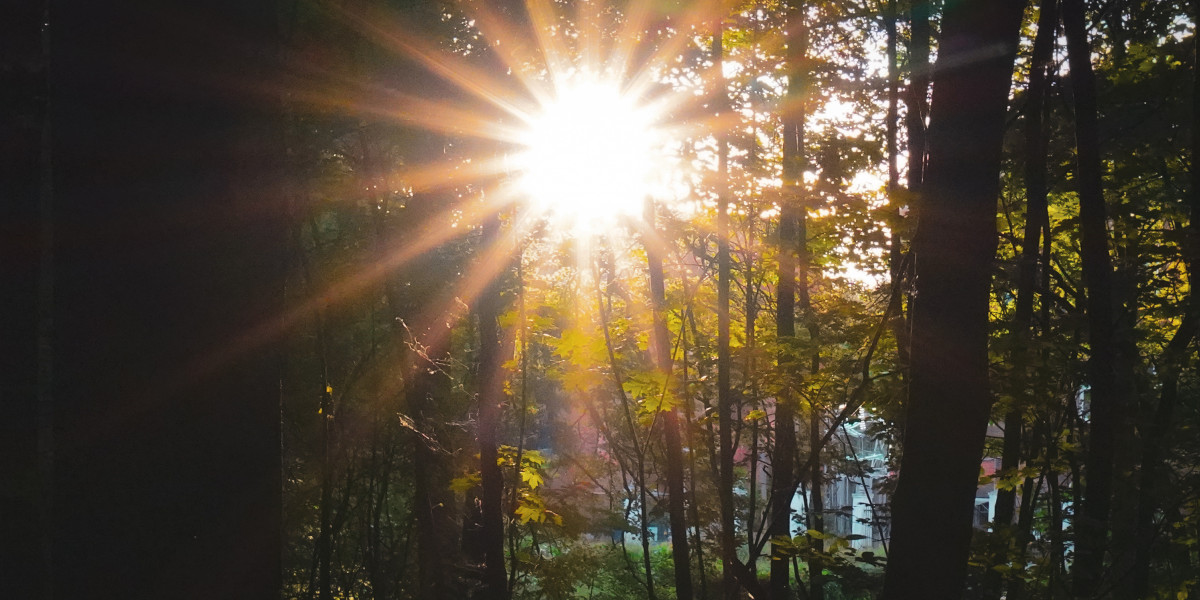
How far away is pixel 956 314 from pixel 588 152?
391cm

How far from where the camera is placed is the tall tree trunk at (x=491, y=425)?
6207mm

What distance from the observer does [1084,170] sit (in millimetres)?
4598

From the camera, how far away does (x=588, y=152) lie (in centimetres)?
620

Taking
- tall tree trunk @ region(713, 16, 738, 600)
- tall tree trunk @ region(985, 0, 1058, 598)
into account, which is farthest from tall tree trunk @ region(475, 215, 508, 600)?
tall tree trunk @ region(985, 0, 1058, 598)

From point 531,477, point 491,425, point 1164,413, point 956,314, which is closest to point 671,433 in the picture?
point 531,477

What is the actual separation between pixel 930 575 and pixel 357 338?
28.4 feet

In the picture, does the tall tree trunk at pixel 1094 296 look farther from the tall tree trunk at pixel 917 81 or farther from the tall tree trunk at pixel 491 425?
the tall tree trunk at pixel 491 425

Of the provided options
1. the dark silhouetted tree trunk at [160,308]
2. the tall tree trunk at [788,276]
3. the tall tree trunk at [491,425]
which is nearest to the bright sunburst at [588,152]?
the tall tree trunk at [491,425]

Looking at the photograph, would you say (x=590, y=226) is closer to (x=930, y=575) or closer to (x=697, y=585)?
(x=930, y=575)

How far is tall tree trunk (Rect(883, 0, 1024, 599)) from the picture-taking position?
2.85 metres

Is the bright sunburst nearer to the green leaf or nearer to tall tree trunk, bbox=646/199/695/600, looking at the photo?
tall tree trunk, bbox=646/199/695/600

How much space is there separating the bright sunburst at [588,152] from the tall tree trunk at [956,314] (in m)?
3.66

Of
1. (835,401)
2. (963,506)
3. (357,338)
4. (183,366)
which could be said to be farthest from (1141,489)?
(357,338)

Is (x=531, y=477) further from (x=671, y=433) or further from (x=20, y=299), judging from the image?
(x=20, y=299)
